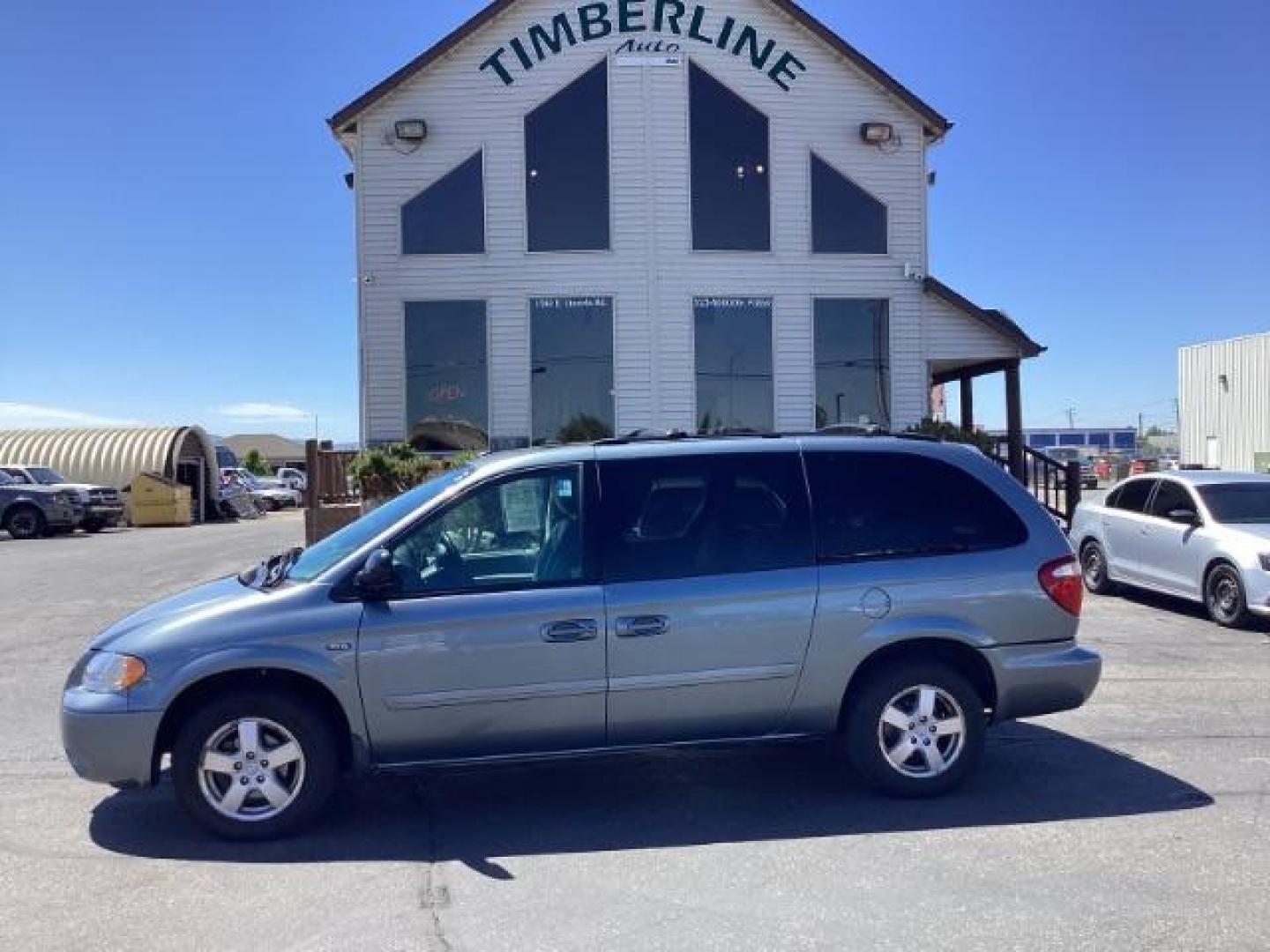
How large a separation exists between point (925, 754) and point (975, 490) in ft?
4.50

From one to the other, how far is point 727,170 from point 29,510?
20.9 metres

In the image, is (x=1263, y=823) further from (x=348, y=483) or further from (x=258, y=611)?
(x=348, y=483)

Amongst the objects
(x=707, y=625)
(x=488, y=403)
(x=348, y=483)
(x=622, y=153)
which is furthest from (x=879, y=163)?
(x=707, y=625)

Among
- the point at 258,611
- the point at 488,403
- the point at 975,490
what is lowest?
the point at 258,611

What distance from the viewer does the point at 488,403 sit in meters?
15.8

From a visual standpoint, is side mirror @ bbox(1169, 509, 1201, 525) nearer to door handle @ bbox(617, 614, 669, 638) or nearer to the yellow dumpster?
door handle @ bbox(617, 614, 669, 638)

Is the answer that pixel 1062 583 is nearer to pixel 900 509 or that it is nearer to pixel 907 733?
pixel 900 509

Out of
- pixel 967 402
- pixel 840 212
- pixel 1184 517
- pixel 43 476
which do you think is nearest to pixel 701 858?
pixel 1184 517

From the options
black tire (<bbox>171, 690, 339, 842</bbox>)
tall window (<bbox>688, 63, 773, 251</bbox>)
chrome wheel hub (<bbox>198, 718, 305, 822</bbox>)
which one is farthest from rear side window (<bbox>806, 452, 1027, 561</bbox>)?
tall window (<bbox>688, 63, 773, 251</bbox>)

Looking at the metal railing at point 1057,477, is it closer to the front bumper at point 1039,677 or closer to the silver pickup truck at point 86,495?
the front bumper at point 1039,677

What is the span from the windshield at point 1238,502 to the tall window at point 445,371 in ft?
29.7

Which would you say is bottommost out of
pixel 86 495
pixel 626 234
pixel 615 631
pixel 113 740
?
pixel 113 740

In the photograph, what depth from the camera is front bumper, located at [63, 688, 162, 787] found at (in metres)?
4.98

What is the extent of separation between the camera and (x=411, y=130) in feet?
51.2
